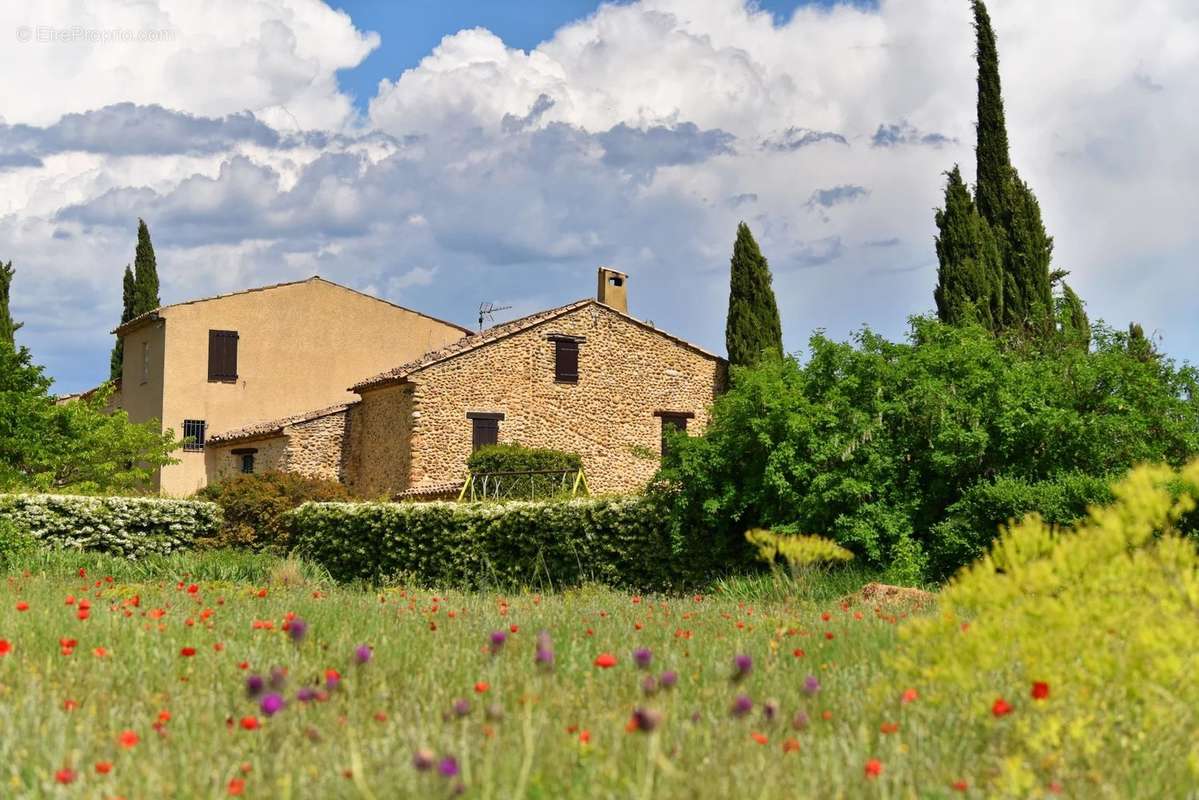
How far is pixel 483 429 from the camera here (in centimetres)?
3069

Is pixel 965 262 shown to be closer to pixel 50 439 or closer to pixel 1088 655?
pixel 50 439

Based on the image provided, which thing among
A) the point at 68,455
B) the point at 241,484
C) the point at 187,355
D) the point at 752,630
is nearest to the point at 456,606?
the point at 752,630

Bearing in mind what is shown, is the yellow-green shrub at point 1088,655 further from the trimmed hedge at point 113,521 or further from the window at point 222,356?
the window at point 222,356

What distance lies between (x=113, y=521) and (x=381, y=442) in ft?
37.1

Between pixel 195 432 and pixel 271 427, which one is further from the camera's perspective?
pixel 195 432

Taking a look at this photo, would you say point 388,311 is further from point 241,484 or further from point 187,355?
point 241,484

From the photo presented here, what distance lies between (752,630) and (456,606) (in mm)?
2942

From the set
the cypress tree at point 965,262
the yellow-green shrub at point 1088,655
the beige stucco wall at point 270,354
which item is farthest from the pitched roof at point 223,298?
the yellow-green shrub at point 1088,655

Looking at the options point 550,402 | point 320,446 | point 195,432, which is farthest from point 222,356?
point 550,402

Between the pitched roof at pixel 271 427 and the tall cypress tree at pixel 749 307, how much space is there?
10.7 metres

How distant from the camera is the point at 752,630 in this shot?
297 inches

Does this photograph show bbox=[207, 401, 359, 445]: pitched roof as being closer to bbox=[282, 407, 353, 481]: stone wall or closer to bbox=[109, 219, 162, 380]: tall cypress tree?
bbox=[282, 407, 353, 481]: stone wall

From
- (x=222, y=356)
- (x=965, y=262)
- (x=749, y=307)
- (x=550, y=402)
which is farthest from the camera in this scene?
(x=222, y=356)

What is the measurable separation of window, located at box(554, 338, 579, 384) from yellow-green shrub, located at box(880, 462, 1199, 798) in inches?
1067
